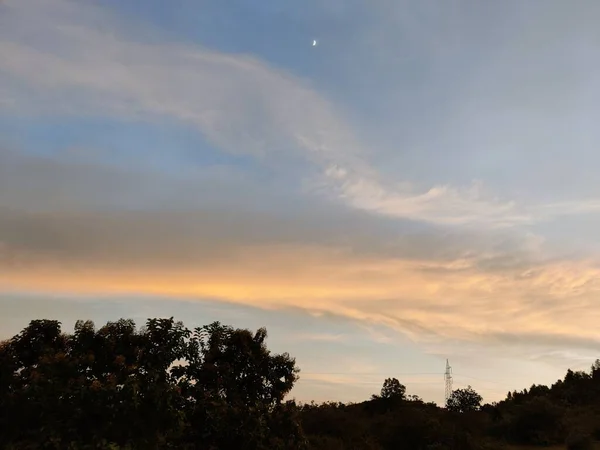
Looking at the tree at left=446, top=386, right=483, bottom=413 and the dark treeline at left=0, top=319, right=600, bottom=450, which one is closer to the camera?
the dark treeline at left=0, top=319, right=600, bottom=450

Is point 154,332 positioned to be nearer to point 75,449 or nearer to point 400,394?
point 75,449

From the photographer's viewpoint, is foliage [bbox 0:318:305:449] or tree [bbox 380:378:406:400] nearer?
foliage [bbox 0:318:305:449]

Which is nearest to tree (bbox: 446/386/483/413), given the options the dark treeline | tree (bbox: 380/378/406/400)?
tree (bbox: 380/378/406/400)

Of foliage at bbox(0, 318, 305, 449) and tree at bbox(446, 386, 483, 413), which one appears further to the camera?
tree at bbox(446, 386, 483, 413)

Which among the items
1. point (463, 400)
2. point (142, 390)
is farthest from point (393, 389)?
point (142, 390)

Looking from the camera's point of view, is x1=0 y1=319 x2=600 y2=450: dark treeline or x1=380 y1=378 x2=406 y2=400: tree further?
x1=380 y1=378 x2=406 y2=400: tree

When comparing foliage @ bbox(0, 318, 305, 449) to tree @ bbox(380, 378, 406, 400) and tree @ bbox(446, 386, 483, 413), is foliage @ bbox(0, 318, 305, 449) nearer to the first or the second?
tree @ bbox(380, 378, 406, 400)

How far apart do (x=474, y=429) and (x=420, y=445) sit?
8.74m

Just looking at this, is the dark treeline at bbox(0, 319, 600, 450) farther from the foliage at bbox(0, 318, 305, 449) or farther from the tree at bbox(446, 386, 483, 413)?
the tree at bbox(446, 386, 483, 413)

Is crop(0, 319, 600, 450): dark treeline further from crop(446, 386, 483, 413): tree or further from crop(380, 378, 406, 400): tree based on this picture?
crop(446, 386, 483, 413): tree

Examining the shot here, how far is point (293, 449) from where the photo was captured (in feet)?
63.0

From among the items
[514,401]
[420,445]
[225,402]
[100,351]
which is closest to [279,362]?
[225,402]

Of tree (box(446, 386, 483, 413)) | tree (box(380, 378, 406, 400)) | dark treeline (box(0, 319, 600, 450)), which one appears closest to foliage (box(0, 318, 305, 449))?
dark treeline (box(0, 319, 600, 450))

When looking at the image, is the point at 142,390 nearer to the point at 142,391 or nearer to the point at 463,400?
the point at 142,391
